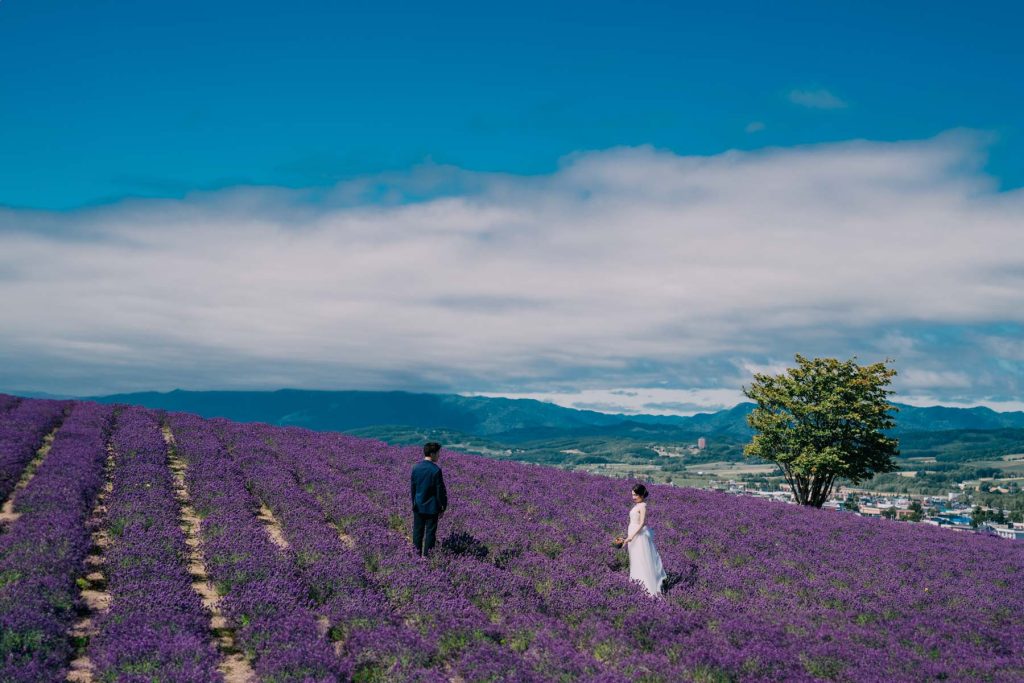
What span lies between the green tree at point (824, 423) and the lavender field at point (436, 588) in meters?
10.1

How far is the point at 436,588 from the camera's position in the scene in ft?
32.5

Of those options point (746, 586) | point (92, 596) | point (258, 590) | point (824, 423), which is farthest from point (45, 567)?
point (824, 423)

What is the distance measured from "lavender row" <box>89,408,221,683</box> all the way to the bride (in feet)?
24.2

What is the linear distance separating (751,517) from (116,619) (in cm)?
1737

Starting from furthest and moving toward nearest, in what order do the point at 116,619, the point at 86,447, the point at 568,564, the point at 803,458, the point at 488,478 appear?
the point at 803,458 < the point at 488,478 < the point at 86,447 < the point at 568,564 < the point at 116,619

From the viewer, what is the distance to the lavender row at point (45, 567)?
22.8 ft

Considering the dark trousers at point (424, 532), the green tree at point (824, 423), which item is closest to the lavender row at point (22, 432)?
the dark trousers at point (424, 532)

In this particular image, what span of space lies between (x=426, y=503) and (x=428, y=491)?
0.76 ft

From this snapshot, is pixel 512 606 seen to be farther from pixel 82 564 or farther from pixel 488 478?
pixel 488 478

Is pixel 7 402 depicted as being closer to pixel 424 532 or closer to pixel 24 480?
pixel 24 480

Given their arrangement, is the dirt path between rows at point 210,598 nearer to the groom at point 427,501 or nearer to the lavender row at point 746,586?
the groom at point 427,501

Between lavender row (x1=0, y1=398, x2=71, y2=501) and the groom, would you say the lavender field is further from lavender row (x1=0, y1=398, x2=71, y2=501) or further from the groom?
the groom

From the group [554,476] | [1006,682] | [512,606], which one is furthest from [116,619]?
[554,476]

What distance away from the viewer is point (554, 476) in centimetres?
2380
